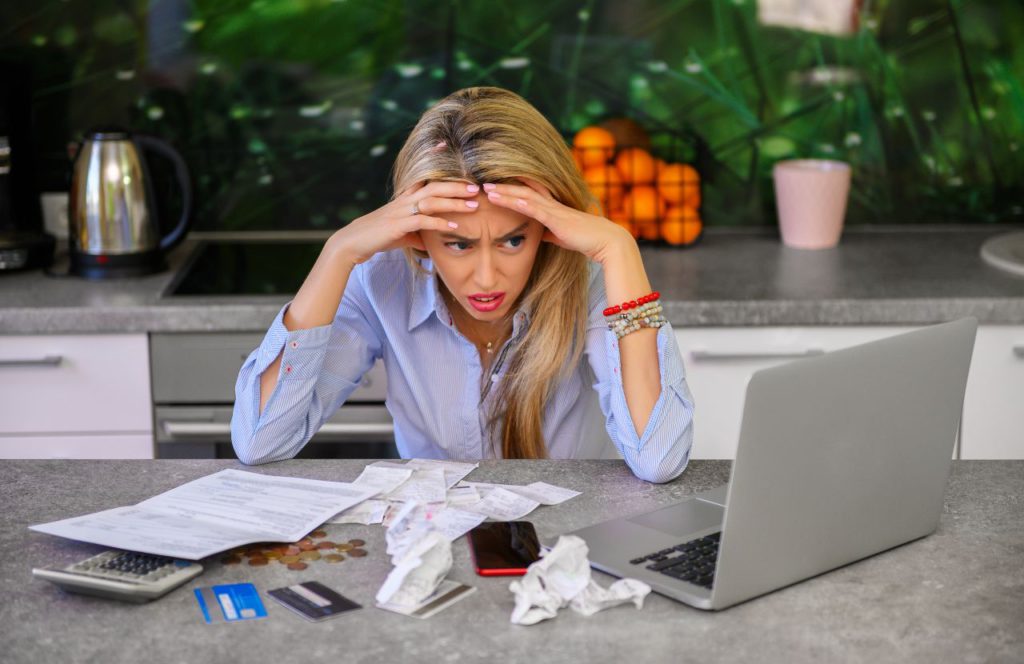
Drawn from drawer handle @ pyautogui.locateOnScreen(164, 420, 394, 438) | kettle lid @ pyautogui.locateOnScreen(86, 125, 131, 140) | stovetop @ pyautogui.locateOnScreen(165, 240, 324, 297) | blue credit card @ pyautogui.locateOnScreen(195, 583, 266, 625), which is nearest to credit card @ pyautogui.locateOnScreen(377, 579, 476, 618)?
blue credit card @ pyautogui.locateOnScreen(195, 583, 266, 625)

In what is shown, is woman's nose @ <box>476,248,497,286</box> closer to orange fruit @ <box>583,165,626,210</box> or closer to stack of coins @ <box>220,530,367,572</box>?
stack of coins @ <box>220,530,367,572</box>

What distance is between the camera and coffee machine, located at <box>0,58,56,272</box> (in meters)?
2.64

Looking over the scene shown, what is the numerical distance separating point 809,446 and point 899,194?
2.04 m

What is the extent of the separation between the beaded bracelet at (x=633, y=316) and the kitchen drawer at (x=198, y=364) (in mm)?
925

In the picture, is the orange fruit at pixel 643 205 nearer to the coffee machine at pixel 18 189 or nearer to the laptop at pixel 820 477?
the coffee machine at pixel 18 189

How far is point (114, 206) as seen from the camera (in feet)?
8.43

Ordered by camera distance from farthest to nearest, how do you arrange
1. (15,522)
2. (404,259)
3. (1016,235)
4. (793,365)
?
(1016,235), (404,259), (15,522), (793,365)

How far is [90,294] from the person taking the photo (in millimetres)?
2477

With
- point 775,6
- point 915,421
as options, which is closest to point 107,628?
point 915,421

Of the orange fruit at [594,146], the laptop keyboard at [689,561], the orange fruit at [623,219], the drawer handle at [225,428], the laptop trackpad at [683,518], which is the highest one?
the orange fruit at [594,146]

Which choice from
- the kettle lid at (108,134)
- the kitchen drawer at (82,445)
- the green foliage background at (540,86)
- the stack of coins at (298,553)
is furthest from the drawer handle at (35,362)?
the stack of coins at (298,553)

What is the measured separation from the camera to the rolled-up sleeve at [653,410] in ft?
5.16

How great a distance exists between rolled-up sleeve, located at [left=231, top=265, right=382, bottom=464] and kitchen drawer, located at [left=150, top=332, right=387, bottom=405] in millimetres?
599

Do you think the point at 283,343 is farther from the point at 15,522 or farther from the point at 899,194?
the point at 899,194
